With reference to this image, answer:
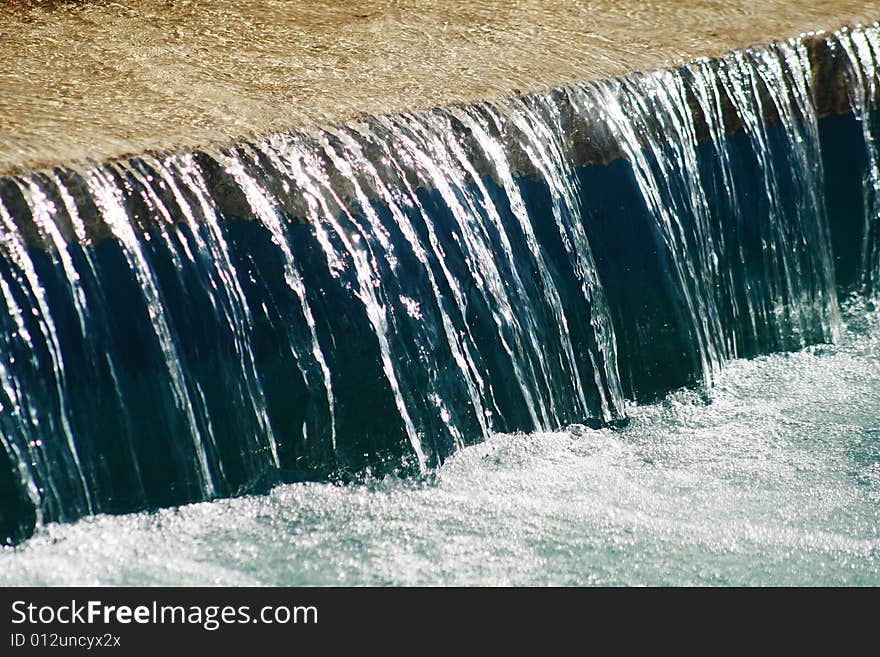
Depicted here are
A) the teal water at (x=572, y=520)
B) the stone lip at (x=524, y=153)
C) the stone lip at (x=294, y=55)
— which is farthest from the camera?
the stone lip at (x=294, y=55)

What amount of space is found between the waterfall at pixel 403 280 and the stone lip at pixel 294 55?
0.51 ft

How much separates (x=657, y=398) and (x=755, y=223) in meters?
0.87

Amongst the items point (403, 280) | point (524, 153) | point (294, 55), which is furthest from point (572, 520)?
point (294, 55)

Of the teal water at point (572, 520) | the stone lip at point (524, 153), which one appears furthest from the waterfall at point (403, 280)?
the teal water at point (572, 520)

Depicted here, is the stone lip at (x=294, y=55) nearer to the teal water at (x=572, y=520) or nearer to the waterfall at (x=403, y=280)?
the waterfall at (x=403, y=280)

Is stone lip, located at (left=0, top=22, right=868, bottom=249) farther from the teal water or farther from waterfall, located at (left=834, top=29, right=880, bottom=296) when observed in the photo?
the teal water

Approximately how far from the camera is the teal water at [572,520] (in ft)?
9.78

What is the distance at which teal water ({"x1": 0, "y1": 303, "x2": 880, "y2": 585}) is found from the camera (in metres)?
2.98

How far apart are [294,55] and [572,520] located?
2.28 metres

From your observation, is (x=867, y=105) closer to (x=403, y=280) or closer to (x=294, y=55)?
(x=403, y=280)

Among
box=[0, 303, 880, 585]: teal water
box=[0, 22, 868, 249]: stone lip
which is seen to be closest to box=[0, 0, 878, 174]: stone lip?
box=[0, 22, 868, 249]: stone lip

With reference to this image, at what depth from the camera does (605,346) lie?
3.87 m
